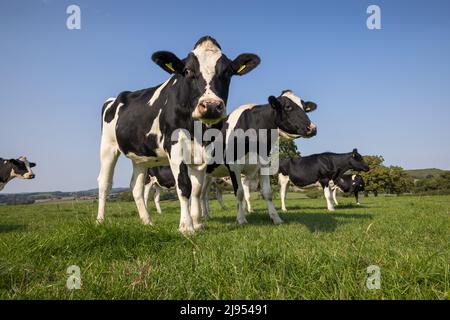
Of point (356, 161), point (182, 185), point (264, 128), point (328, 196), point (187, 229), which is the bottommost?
point (328, 196)

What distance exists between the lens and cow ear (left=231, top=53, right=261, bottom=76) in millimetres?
6238

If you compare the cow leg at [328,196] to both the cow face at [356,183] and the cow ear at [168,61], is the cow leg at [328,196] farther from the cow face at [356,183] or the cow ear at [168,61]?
the cow ear at [168,61]

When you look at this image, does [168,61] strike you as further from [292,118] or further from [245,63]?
[292,118]

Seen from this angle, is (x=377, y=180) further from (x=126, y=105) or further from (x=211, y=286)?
(x=211, y=286)

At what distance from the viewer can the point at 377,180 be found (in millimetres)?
56875

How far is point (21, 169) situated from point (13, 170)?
0.36 metres

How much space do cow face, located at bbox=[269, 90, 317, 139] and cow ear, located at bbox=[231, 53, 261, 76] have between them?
2160 millimetres

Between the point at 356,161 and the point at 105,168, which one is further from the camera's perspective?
the point at 356,161

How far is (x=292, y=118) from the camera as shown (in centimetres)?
855

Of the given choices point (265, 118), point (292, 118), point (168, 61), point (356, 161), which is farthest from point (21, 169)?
point (356, 161)

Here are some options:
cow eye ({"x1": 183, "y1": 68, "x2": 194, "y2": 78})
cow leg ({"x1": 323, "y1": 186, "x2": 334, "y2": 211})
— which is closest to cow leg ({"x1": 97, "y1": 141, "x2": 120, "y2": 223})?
cow eye ({"x1": 183, "y1": 68, "x2": 194, "y2": 78})

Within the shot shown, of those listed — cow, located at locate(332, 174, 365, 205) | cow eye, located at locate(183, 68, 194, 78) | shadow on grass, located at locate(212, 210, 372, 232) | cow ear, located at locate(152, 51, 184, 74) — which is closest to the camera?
cow eye, located at locate(183, 68, 194, 78)

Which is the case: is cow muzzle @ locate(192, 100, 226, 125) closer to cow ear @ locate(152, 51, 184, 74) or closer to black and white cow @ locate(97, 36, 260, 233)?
black and white cow @ locate(97, 36, 260, 233)
